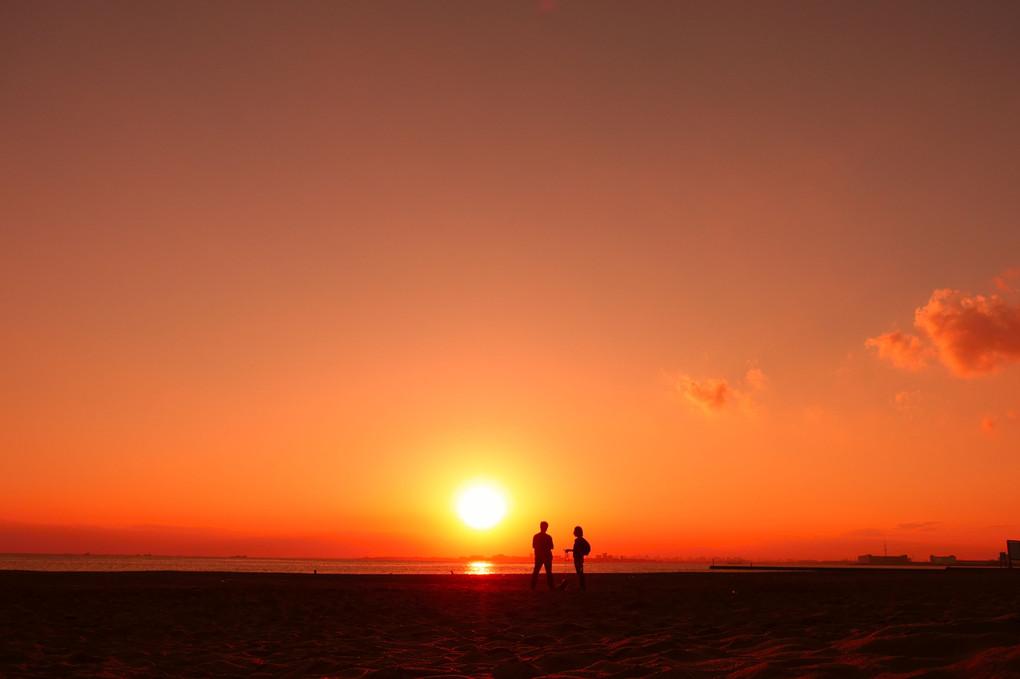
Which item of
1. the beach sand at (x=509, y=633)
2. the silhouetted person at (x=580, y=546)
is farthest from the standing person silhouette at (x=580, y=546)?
the beach sand at (x=509, y=633)

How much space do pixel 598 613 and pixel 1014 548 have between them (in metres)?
25.4

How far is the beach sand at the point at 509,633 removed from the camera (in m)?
5.77

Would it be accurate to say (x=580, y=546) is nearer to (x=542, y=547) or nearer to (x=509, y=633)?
(x=542, y=547)

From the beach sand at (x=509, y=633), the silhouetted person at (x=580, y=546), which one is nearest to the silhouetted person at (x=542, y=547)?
the silhouetted person at (x=580, y=546)

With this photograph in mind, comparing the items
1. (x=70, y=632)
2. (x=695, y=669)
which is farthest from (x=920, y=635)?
(x=70, y=632)

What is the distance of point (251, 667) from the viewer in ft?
23.1

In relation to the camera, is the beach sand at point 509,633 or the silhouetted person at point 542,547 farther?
the silhouetted person at point 542,547

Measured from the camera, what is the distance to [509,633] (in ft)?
29.7

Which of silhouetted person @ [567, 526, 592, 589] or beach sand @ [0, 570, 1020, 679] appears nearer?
beach sand @ [0, 570, 1020, 679]

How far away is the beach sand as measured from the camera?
577cm

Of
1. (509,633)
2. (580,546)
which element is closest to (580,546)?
(580,546)

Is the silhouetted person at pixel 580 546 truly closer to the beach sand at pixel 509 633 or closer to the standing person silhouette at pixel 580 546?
the standing person silhouette at pixel 580 546

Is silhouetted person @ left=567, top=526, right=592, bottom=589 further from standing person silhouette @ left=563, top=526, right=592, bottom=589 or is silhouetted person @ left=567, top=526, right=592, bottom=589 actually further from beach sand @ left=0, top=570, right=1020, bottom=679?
beach sand @ left=0, top=570, right=1020, bottom=679

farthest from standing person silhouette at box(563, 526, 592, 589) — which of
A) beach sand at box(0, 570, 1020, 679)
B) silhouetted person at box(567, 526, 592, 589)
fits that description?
beach sand at box(0, 570, 1020, 679)
